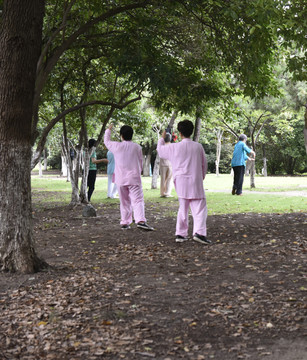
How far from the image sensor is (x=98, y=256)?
740cm

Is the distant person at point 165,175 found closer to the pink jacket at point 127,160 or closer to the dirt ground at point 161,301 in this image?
the pink jacket at point 127,160

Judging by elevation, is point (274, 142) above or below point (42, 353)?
above

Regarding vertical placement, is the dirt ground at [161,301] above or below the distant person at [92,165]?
below

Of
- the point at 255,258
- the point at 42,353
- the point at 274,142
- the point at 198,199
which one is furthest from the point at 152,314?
the point at 274,142

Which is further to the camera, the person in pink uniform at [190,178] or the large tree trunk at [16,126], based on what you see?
the person in pink uniform at [190,178]

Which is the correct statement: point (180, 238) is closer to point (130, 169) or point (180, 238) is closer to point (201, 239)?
point (201, 239)

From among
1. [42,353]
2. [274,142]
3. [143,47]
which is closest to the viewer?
[42,353]

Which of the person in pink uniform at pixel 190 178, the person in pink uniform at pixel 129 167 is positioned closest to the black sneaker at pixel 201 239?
the person in pink uniform at pixel 190 178

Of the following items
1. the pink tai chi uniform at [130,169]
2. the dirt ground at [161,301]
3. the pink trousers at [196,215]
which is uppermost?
the pink tai chi uniform at [130,169]

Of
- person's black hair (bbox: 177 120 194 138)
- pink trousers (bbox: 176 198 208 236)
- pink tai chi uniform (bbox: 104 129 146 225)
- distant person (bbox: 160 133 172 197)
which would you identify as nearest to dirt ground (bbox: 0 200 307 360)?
pink trousers (bbox: 176 198 208 236)

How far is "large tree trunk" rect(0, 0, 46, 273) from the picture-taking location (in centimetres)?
603

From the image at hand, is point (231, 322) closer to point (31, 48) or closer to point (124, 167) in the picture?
point (31, 48)

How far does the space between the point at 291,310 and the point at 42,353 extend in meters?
2.40

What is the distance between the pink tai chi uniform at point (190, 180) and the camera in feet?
26.3
